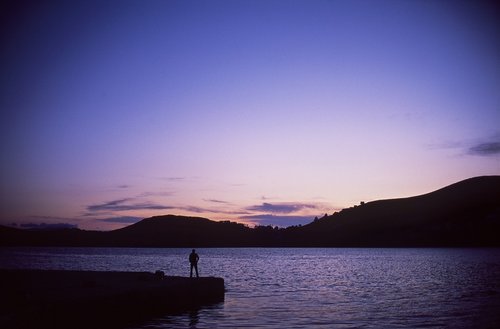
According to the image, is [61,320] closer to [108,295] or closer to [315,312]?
[108,295]

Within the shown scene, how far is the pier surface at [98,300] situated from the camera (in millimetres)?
17344

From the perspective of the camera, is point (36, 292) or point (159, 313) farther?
point (159, 313)

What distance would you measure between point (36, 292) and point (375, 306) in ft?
70.8

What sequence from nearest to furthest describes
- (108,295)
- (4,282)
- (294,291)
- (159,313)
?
(108,295)
(159,313)
(4,282)
(294,291)

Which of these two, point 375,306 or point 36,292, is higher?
point 36,292

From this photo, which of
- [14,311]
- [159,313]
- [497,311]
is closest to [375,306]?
[497,311]

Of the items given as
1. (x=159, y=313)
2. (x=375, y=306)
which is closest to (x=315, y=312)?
(x=375, y=306)

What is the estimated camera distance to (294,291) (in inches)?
1676

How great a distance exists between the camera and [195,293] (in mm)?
29688

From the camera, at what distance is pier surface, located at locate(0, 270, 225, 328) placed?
1734cm

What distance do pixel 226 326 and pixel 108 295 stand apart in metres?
5.93

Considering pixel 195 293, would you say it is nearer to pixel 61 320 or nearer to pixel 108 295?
pixel 108 295

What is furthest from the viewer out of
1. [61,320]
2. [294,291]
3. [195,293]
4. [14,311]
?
[294,291]

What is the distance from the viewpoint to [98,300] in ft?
69.1
